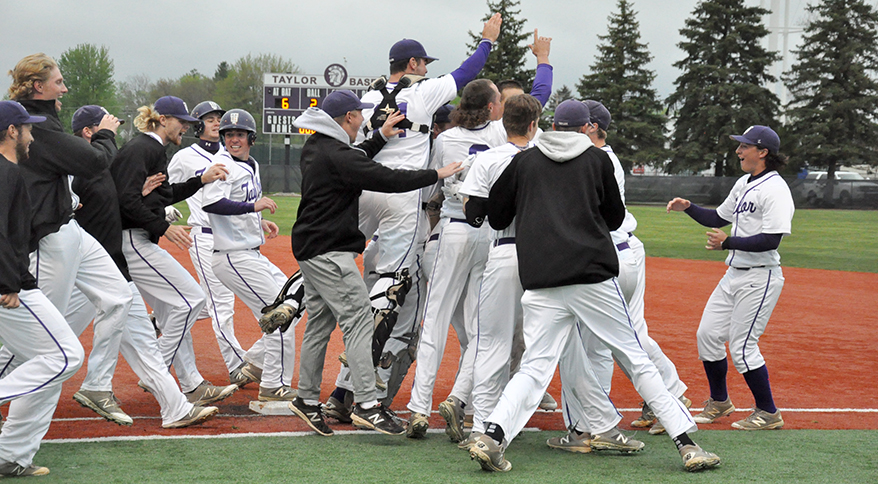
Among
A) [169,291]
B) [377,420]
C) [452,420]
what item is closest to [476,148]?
[452,420]

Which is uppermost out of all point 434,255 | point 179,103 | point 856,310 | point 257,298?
point 179,103

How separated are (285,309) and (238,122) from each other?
2240 mm

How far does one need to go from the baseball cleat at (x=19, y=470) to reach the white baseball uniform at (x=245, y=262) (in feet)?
6.97

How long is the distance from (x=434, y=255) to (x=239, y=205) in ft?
5.93

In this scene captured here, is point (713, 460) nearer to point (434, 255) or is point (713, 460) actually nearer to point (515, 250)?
point (515, 250)

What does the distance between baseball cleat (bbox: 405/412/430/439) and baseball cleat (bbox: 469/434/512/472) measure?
0.76 m

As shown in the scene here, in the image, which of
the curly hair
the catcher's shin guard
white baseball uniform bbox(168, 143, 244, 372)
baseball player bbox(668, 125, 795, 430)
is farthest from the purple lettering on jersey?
white baseball uniform bbox(168, 143, 244, 372)

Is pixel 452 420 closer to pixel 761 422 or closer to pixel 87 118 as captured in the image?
pixel 761 422

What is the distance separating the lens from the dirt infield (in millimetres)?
5719

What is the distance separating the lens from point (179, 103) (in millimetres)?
6297

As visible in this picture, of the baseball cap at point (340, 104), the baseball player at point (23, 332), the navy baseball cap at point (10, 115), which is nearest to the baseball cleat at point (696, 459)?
the baseball cap at point (340, 104)

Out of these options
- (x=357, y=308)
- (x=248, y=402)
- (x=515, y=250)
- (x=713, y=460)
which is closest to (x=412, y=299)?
(x=357, y=308)

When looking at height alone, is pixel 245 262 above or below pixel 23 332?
above

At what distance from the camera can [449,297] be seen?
18.0 ft
